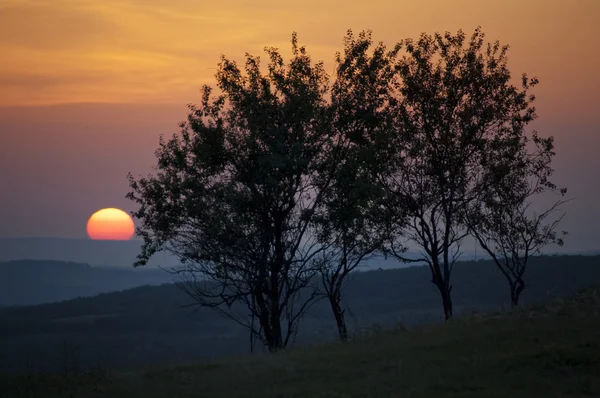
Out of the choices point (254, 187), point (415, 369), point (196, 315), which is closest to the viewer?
point (415, 369)

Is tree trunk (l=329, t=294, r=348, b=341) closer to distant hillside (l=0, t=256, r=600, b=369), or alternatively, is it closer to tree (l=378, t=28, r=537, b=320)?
tree (l=378, t=28, r=537, b=320)

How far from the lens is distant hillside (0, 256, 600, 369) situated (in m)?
105

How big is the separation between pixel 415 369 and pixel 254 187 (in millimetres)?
13109

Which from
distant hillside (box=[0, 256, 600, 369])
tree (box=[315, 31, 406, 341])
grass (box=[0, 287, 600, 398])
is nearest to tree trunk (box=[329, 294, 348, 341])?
tree (box=[315, 31, 406, 341])

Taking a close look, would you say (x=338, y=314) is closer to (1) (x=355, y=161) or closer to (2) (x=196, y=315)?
(1) (x=355, y=161)

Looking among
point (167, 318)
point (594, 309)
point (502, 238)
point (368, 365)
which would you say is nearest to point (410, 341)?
point (368, 365)

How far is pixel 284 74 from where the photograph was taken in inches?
1239

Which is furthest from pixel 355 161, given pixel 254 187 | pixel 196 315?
pixel 196 315

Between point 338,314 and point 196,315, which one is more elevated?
point 196,315

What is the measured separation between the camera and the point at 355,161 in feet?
102

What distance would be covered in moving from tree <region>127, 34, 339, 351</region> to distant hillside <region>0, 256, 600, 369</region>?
6683 cm

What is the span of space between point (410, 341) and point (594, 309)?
6150 mm

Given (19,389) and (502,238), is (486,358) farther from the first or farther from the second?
(502,238)

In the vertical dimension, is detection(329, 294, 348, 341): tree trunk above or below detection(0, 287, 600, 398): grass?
above
